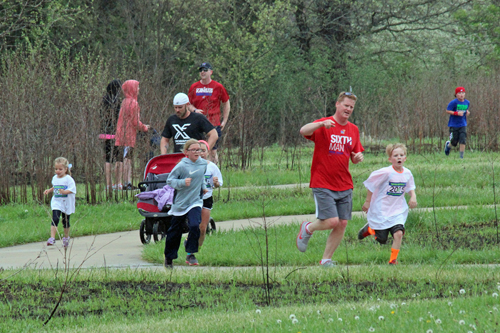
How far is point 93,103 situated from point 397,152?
7174 millimetres

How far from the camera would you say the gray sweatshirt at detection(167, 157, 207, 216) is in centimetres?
767

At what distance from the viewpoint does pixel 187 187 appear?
776 cm

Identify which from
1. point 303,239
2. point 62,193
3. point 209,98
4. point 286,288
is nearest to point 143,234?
point 62,193

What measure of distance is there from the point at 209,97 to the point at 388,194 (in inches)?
235

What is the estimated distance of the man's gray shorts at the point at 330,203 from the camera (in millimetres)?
7336

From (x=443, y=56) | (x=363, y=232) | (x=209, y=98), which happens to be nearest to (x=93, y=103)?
(x=209, y=98)

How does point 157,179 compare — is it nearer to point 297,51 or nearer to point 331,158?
point 331,158

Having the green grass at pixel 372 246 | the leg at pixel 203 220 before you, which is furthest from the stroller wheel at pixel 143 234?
the leg at pixel 203 220

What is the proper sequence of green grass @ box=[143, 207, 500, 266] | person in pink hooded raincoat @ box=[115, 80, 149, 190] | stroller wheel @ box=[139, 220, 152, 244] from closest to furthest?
green grass @ box=[143, 207, 500, 266] → stroller wheel @ box=[139, 220, 152, 244] → person in pink hooded raincoat @ box=[115, 80, 149, 190]

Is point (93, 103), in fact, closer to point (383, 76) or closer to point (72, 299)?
point (72, 299)

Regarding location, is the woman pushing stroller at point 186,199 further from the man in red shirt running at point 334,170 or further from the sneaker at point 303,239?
the man in red shirt running at point 334,170

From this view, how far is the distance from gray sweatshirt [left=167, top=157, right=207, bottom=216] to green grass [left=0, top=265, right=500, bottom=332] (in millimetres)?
709

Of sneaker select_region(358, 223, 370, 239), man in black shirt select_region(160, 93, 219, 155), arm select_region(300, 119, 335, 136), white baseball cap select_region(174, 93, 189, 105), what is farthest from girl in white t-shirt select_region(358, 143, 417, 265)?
white baseball cap select_region(174, 93, 189, 105)

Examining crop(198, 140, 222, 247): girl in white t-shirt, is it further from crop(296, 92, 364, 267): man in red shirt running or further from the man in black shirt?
crop(296, 92, 364, 267): man in red shirt running
